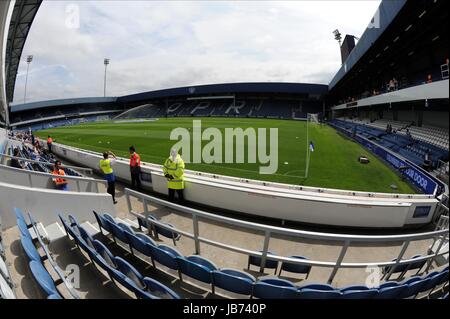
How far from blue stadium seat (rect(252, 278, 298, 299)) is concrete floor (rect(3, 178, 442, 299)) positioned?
0.83 meters

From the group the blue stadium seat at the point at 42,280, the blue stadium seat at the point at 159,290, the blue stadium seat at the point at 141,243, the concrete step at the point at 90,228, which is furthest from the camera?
the concrete step at the point at 90,228

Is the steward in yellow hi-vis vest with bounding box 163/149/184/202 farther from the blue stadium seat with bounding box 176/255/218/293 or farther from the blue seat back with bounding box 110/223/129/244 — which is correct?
the blue stadium seat with bounding box 176/255/218/293

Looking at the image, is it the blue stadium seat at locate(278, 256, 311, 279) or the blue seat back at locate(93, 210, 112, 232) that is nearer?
the blue stadium seat at locate(278, 256, 311, 279)

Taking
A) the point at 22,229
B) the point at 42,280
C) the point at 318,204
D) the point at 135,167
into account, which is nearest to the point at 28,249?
the point at 22,229

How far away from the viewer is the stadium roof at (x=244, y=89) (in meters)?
54.9

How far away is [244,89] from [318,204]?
56931 mm

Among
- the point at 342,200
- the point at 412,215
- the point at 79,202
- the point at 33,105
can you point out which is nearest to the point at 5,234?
the point at 79,202

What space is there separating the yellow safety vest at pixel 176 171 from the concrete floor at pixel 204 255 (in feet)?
2.91

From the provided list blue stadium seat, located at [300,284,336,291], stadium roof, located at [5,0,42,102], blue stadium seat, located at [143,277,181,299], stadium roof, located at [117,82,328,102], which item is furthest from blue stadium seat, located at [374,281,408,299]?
stadium roof, located at [117,82,328,102]

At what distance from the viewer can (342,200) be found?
19.0ft

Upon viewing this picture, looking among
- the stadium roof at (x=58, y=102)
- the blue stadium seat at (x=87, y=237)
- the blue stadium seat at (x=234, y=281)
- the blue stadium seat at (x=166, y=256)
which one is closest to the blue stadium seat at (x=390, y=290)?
the blue stadium seat at (x=234, y=281)

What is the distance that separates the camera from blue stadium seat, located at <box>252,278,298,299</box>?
280 centimetres

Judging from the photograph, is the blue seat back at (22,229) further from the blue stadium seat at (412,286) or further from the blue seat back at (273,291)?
the blue stadium seat at (412,286)
